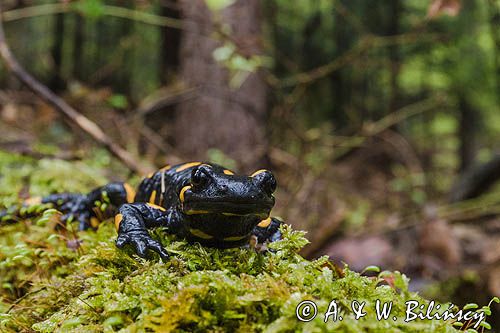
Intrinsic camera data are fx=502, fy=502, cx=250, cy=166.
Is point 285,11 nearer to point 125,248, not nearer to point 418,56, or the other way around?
point 418,56

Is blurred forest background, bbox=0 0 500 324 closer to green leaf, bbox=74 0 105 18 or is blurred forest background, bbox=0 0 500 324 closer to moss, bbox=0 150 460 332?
green leaf, bbox=74 0 105 18

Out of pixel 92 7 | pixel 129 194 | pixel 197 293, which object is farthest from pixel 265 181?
pixel 92 7

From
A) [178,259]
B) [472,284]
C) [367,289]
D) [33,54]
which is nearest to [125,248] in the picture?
[178,259]

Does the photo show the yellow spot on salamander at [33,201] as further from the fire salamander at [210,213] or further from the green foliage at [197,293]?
the fire salamander at [210,213]

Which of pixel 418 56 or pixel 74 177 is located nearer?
pixel 74 177

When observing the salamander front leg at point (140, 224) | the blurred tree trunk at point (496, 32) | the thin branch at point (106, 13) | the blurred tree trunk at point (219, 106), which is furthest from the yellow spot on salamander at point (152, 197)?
the blurred tree trunk at point (496, 32)

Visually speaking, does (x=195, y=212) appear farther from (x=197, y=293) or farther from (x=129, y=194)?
(x=129, y=194)
